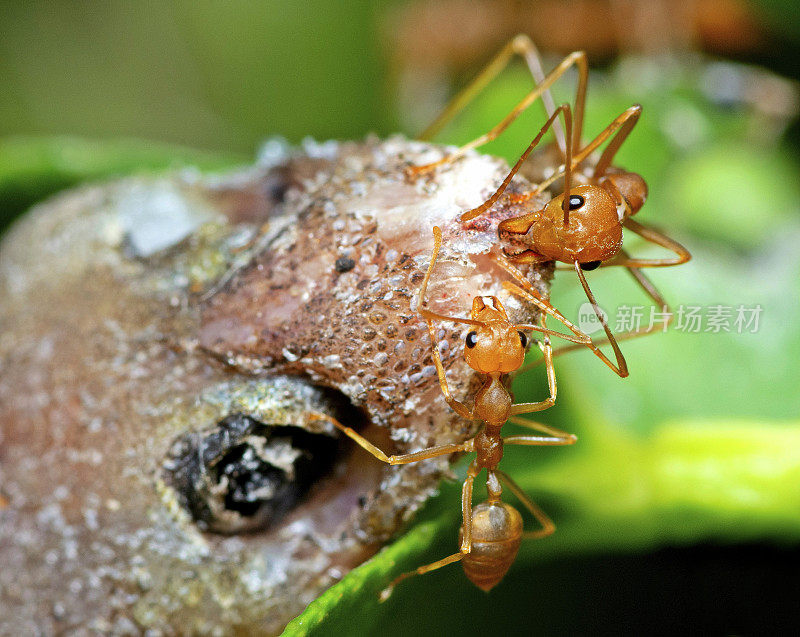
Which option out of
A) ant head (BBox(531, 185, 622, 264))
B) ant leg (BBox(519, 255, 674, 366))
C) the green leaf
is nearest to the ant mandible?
ant head (BBox(531, 185, 622, 264))

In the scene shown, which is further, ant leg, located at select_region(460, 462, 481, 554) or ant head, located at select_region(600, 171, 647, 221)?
ant head, located at select_region(600, 171, 647, 221)

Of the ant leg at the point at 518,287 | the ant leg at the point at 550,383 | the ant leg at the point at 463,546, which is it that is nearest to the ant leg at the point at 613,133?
the ant leg at the point at 550,383

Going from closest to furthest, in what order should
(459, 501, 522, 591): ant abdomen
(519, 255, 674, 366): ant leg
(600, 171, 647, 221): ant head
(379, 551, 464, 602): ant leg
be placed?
1. (379, 551, 464, 602): ant leg
2. (459, 501, 522, 591): ant abdomen
3. (600, 171, 647, 221): ant head
4. (519, 255, 674, 366): ant leg

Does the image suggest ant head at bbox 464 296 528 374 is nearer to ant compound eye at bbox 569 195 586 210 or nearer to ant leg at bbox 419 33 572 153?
ant compound eye at bbox 569 195 586 210

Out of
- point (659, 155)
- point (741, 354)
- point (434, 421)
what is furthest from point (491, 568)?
point (659, 155)

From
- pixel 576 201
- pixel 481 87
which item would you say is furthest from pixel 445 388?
pixel 481 87

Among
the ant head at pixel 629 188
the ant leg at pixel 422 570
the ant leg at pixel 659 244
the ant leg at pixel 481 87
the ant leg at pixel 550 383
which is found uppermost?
the ant leg at pixel 481 87

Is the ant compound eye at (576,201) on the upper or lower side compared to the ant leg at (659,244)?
lower

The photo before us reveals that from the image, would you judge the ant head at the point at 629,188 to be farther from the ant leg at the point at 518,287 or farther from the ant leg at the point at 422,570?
the ant leg at the point at 422,570
